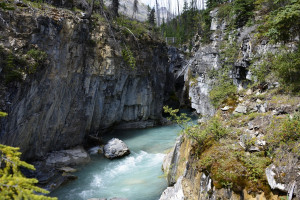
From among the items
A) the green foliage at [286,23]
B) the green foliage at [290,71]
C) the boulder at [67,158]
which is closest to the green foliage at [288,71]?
the green foliage at [290,71]

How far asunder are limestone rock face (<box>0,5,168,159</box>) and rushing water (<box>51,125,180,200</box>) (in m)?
3.81

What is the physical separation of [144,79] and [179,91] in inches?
477

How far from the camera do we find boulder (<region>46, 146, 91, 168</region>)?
42.0ft

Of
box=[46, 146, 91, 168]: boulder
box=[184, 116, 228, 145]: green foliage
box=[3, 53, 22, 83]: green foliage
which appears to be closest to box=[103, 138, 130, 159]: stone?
box=[46, 146, 91, 168]: boulder

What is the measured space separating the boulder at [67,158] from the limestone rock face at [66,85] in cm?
75

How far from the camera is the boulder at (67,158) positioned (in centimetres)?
1280

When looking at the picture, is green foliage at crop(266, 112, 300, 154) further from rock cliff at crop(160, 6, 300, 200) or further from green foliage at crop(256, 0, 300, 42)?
green foliage at crop(256, 0, 300, 42)

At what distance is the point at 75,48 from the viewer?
15.2 meters

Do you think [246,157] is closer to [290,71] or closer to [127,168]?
[290,71]

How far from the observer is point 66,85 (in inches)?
577

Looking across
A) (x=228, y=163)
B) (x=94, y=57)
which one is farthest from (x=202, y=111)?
(x=228, y=163)

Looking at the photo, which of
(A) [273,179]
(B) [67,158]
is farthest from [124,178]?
(A) [273,179]

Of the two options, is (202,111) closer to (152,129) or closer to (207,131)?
(152,129)

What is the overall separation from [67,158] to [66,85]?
18.3 ft
